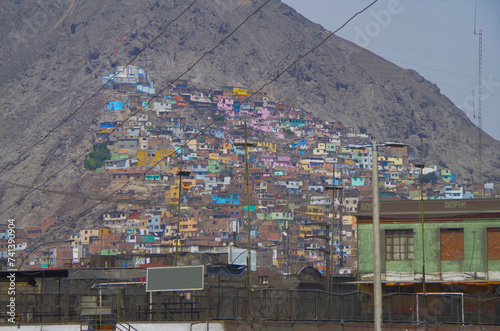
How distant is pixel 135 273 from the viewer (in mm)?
44344

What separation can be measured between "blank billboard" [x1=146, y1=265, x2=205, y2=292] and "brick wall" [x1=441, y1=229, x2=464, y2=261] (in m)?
21.5

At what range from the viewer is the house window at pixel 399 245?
51.6 m

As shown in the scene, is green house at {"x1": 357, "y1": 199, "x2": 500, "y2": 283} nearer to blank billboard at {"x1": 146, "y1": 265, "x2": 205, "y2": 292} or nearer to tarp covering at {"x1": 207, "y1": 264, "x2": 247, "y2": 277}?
tarp covering at {"x1": 207, "y1": 264, "x2": 247, "y2": 277}

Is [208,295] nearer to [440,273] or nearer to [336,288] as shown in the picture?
[440,273]

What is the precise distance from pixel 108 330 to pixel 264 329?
710cm

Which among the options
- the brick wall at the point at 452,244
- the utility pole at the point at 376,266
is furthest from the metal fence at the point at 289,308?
the utility pole at the point at 376,266

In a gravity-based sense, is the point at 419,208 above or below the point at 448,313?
above

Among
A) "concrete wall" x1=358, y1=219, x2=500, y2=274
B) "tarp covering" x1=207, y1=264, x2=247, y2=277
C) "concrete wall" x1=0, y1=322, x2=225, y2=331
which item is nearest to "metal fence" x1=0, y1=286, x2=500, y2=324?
"concrete wall" x1=0, y1=322, x2=225, y2=331

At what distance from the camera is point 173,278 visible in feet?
116

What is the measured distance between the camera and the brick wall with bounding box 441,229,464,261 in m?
50.5

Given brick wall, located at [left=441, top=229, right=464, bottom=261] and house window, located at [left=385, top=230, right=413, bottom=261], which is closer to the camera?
brick wall, located at [left=441, top=229, right=464, bottom=261]

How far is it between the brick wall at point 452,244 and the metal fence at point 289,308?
11.0 meters

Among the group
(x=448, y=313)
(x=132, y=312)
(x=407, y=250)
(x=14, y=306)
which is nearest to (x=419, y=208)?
(x=407, y=250)

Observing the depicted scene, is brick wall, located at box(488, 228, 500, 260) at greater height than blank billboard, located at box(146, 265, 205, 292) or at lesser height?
greater
